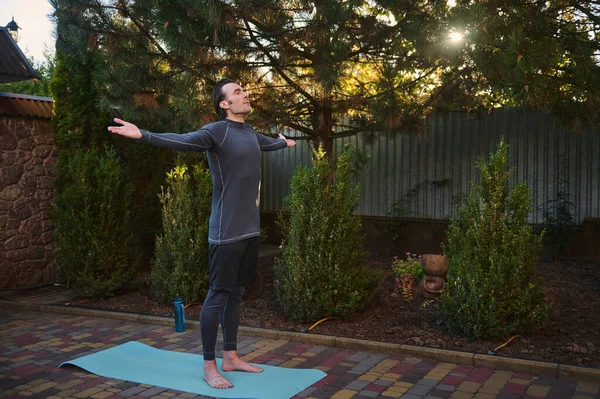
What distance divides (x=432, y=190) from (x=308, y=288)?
472 centimetres

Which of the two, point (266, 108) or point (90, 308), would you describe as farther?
point (266, 108)

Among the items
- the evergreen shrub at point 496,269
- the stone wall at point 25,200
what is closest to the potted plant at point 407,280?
the evergreen shrub at point 496,269

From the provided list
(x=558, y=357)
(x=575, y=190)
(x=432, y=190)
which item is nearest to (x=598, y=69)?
(x=558, y=357)

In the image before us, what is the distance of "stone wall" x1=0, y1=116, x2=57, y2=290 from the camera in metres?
7.94

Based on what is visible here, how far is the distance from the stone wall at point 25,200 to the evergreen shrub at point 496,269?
5.62 meters

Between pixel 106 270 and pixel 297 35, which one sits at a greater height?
pixel 297 35

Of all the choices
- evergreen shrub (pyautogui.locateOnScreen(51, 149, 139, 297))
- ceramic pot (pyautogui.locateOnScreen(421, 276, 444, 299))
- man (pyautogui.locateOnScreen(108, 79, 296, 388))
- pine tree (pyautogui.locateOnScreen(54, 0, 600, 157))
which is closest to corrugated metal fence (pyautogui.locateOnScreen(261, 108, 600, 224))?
pine tree (pyautogui.locateOnScreen(54, 0, 600, 157))

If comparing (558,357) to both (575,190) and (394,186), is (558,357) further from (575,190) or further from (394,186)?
(394,186)

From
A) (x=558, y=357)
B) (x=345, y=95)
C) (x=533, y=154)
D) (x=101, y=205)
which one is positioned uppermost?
(x=345, y=95)

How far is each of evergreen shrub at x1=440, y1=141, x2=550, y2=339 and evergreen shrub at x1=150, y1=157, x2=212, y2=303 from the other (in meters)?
2.75

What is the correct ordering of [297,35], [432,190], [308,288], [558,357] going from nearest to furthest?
[558,357] < [308,288] < [297,35] < [432,190]

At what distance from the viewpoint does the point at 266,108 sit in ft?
24.7

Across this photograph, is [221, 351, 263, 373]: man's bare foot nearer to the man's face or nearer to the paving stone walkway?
the paving stone walkway

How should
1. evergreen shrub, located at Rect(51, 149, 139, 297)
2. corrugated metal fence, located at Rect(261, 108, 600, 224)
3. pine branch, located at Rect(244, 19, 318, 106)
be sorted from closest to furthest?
pine branch, located at Rect(244, 19, 318, 106)
evergreen shrub, located at Rect(51, 149, 139, 297)
corrugated metal fence, located at Rect(261, 108, 600, 224)
